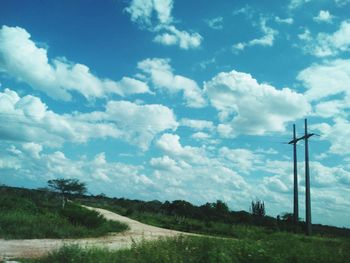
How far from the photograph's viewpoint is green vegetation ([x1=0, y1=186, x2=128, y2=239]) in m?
22.7

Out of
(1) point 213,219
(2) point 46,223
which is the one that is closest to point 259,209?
(1) point 213,219

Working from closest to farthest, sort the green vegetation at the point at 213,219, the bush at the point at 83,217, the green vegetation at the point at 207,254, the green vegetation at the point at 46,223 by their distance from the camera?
1. the green vegetation at the point at 207,254
2. the green vegetation at the point at 46,223
3. the bush at the point at 83,217
4. the green vegetation at the point at 213,219

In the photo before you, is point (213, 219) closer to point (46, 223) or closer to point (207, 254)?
point (46, 223)

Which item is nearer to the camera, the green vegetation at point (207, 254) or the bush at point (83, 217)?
the green vegetation at point (207, 254)

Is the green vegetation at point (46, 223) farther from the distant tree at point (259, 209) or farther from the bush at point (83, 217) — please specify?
the distant tree at point (259, 209)

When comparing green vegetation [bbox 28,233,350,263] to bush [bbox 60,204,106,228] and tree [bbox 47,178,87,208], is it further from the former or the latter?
tree [bbox 47,178,87,208]

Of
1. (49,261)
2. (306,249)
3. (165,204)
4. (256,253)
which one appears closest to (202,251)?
(256,253)

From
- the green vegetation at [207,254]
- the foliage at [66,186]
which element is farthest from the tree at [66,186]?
the green vegetation at [207,254]

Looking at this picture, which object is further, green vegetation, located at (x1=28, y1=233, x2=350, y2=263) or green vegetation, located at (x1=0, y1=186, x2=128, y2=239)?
green vegetation, located at (x1=0, y1=186, x2=128, y2=239)

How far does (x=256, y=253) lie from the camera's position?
43.2ft

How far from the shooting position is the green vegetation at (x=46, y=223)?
22.7 m

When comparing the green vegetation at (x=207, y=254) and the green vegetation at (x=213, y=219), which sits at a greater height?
the green vegetation at (x=213, y=219)

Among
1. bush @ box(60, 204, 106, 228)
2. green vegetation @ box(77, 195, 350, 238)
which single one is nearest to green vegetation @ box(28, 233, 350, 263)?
bush @ box(60, 204, 106, 228)

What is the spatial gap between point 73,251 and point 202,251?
3.78m
